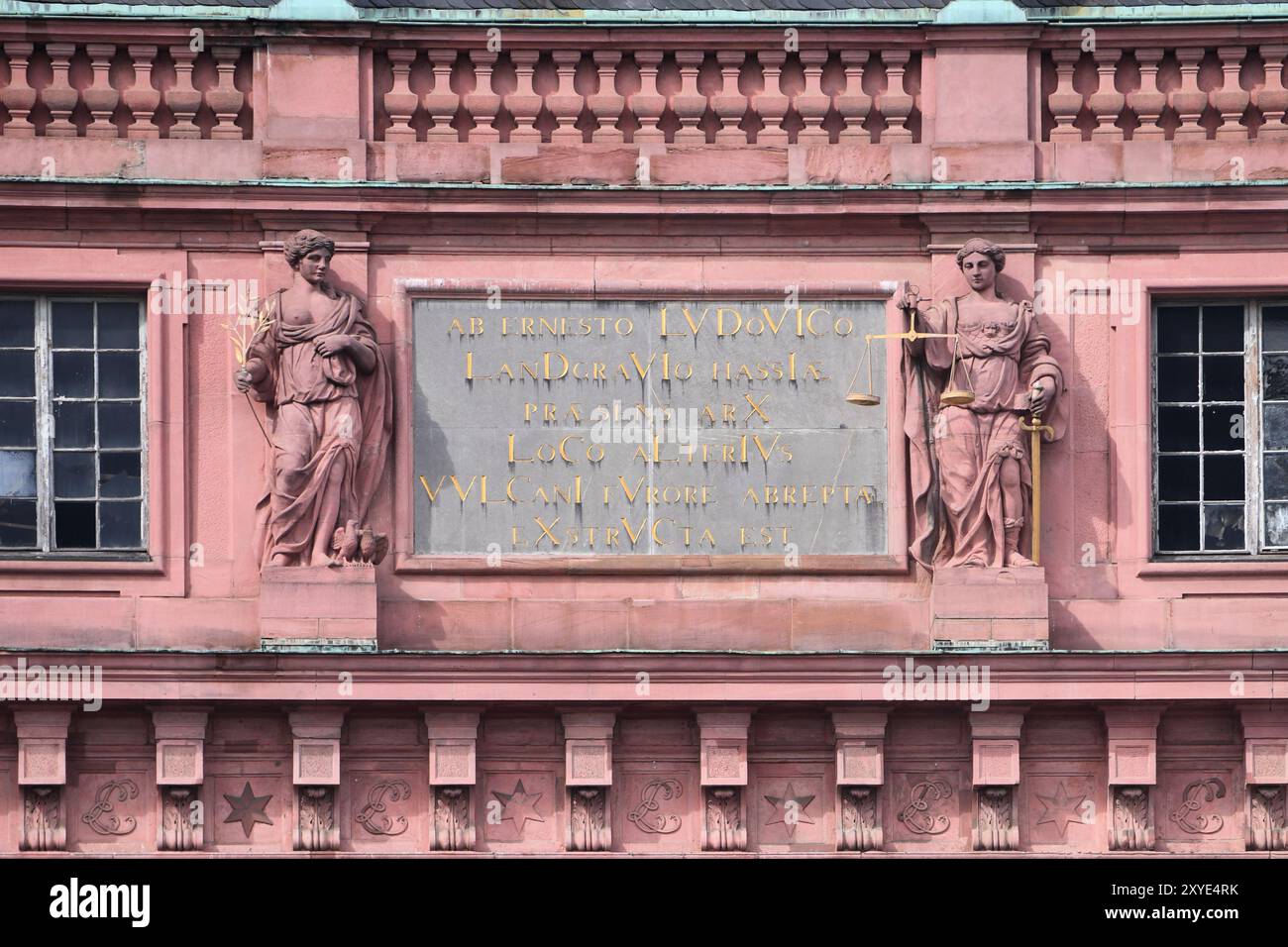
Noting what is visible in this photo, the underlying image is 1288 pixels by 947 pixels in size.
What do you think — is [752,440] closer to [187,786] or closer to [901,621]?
[901,621]

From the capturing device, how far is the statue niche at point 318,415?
33.7 meters

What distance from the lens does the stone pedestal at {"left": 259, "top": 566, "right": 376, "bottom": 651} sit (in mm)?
33375

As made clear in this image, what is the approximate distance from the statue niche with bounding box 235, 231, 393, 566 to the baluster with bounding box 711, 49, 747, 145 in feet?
10.2

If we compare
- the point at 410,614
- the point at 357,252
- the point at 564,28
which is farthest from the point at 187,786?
the point at 564,28

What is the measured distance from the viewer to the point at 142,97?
34156mm

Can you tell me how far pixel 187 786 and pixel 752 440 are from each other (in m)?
4.97

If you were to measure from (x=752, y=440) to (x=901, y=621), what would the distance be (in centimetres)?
177

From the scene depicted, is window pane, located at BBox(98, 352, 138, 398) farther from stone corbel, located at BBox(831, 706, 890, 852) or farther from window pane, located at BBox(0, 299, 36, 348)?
stone corbel, located at BBox(831, 706, 890, 852)

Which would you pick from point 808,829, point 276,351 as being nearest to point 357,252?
point 276,351

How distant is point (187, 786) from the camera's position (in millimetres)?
33312

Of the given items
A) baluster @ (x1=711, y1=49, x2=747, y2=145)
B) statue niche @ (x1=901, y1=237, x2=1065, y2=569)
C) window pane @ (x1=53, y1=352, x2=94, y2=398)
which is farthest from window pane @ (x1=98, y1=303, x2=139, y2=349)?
statue niche @ (x1=901, y1=237, x2=1065, y2=569)

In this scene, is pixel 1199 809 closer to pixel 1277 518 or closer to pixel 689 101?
pixel 1277 518
